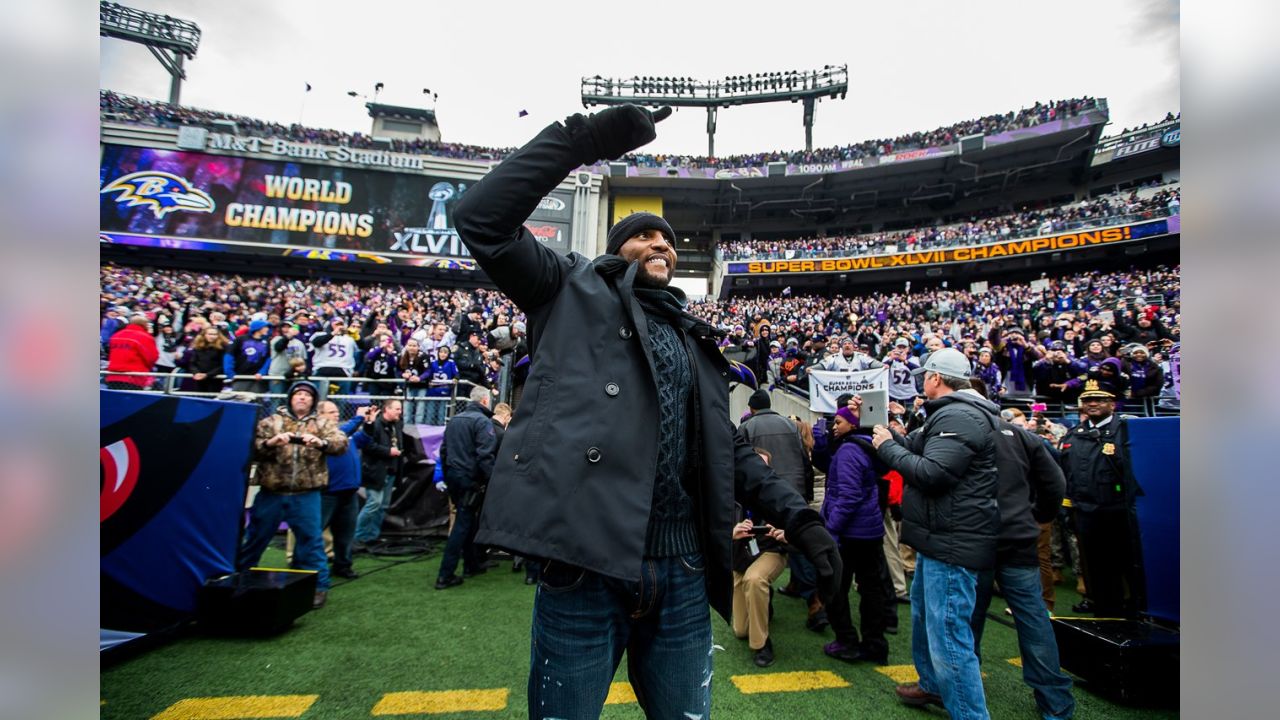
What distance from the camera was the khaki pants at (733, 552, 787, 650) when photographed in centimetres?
405

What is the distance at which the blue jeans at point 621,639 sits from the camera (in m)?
1.40

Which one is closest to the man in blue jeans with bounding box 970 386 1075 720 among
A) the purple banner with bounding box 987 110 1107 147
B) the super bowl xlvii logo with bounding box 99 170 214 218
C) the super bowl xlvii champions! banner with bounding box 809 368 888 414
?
the super bowl xlvii champions! banner with bounding box 809 368 888 414

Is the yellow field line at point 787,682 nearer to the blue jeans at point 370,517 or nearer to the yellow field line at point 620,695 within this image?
the yellow field line at point 620,695

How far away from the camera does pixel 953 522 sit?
121 inches

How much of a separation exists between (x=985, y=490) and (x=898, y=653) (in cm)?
195

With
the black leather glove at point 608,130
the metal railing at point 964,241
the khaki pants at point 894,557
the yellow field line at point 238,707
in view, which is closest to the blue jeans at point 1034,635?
the khaki pants at point 894,557

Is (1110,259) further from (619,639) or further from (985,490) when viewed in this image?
(619,639)

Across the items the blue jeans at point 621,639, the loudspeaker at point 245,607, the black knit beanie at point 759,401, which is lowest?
the loudspeaker at point 245,607

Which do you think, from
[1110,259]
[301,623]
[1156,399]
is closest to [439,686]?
[301,623]

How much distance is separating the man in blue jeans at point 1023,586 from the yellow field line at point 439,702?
9.68 ft

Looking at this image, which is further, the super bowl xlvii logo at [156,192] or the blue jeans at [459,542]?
the super bowl xlvii logo at [156,192]

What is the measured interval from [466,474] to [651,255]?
4.60 meters

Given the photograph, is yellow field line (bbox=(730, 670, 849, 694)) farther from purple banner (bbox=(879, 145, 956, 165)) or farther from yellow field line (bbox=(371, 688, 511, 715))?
purple banner (bbox=(879, 145, 956, 165))
